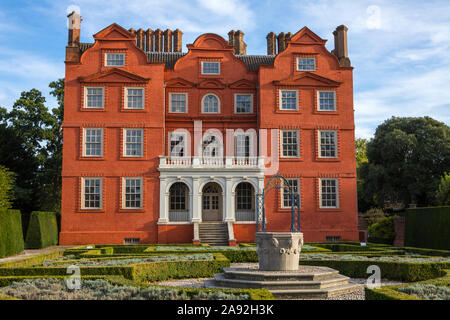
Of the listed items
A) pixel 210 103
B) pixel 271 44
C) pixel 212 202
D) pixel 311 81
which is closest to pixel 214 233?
pixel 212 202

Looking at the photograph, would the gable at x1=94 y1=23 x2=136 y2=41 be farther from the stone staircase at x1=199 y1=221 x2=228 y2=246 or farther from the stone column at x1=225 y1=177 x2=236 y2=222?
the stone staircase at x1=199 y1=221 x2=228 y2=246

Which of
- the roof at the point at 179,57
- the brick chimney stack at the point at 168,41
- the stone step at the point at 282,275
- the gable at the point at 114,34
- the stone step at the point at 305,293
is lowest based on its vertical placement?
the stone step at the point at 305,293

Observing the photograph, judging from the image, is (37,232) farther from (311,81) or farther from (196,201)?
(311,81)

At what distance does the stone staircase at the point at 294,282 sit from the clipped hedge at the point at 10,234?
43.3 ft

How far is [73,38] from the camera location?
29609mm

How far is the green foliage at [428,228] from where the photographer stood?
22.3m

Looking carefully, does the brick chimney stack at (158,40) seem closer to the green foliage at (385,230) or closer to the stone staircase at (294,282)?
the green foliage at (385,230)

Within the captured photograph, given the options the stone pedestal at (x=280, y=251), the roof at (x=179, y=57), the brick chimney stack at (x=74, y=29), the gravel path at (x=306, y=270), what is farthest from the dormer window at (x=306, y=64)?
the stone pedestal at (x=280, y=251)

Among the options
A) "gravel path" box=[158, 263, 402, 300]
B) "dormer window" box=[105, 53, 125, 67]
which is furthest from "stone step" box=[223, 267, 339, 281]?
"dormer window" box=[105, 53, 125, 67]

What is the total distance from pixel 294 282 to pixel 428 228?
15218mm

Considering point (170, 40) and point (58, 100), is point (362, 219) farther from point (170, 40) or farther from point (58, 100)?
point (58, 100)

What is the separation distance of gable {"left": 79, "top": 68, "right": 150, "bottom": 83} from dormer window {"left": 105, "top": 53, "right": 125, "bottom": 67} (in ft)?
2.27

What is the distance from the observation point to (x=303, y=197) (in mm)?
28156

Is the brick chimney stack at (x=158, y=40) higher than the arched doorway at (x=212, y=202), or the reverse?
the brick chimney stack at (x=158, y=40)
